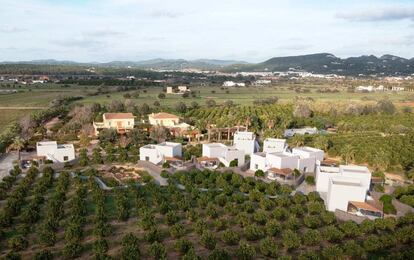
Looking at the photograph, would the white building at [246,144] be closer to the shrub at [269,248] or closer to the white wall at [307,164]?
the white wall at [307,164]

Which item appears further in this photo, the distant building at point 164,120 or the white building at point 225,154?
the distant building at point 164,120

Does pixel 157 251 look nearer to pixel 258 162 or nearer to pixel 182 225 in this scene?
pixel 182 225

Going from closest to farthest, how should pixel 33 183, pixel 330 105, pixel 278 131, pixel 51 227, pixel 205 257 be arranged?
pixel 205 257 < pixel 51 227 < pixel 33 183 < pixel 278 131 < pixel 330 105

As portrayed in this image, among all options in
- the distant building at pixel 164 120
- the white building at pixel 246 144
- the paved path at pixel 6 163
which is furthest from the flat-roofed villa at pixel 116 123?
the white building at pixel 246 144

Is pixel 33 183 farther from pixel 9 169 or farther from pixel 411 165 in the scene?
pixel 411 165

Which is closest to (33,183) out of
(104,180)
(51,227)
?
(104,180)

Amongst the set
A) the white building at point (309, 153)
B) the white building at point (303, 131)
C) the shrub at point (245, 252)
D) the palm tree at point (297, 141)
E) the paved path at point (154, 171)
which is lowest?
the white building at point (303, 131)

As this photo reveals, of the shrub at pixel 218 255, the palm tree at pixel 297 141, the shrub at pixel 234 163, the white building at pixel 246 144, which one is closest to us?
the shrub at pixel 218 255

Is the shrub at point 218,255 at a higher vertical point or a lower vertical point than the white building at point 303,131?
higher
